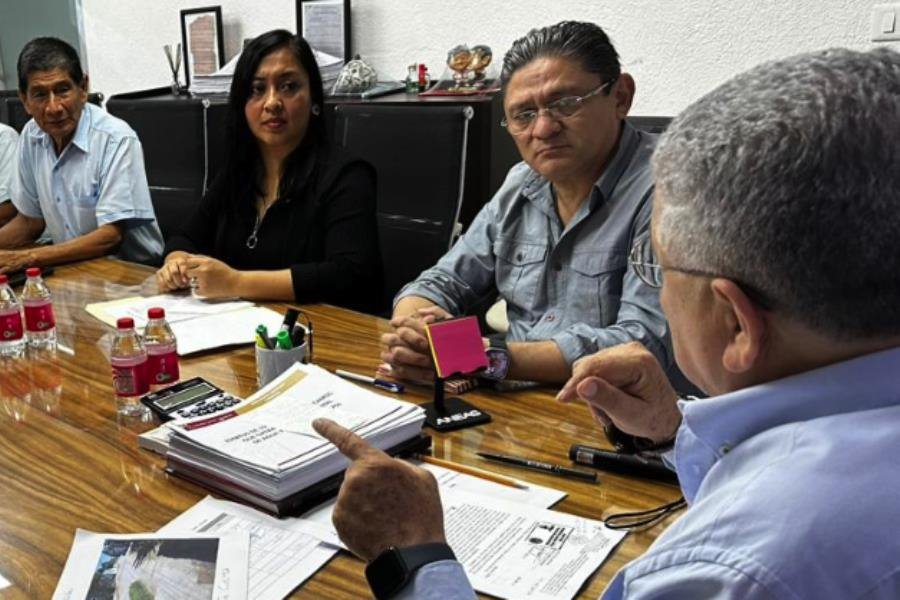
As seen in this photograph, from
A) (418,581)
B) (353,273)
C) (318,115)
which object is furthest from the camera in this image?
(318,115)

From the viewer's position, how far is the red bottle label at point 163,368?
1468mm

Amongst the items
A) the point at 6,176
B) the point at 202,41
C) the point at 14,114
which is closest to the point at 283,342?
the point at 6,176

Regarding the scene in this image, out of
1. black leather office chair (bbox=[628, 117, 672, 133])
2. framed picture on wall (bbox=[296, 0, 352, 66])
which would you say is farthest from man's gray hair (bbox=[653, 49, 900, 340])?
framed picture on wall (bbox=[296, 0, 352, 66])

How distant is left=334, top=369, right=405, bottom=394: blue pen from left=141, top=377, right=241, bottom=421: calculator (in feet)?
0.67

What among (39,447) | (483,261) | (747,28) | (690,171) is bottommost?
(39,447)

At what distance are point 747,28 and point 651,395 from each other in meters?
1.73

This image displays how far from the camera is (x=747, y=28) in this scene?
8.20ft

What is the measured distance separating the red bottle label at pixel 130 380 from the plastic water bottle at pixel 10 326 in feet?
1.34

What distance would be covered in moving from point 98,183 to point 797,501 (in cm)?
279

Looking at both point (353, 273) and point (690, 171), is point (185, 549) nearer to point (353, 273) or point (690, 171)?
point (690, 171)

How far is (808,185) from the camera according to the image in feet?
1.91

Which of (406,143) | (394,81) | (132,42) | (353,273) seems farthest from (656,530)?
(132,42)

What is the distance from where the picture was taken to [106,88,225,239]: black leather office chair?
317 centimetres

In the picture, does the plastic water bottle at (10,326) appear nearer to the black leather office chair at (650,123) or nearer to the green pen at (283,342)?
the green pen at (283,342)
